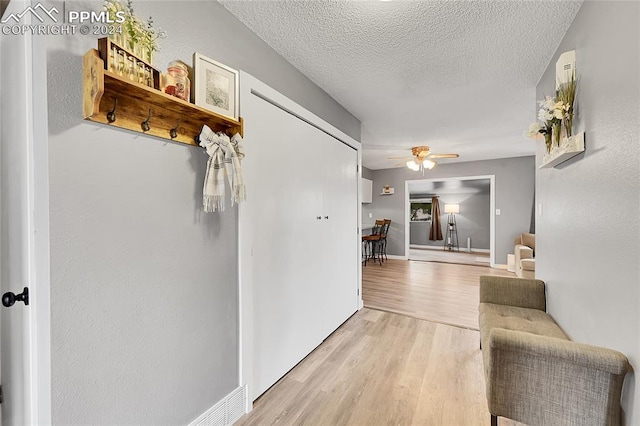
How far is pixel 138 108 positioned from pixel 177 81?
219 millimetres

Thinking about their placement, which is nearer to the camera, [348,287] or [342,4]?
[342,4]

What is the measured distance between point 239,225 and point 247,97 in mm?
789

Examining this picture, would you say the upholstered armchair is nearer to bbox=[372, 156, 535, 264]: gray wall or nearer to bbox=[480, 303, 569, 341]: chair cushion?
bbox=[372, 156, 535, 264]: gray wall

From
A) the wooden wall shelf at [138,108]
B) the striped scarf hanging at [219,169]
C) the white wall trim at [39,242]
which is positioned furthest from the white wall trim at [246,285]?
the white wall trim at [39,242]

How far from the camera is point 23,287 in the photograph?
92 cm

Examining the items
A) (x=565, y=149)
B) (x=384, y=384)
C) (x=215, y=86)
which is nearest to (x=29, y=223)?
(x=215, y=86)

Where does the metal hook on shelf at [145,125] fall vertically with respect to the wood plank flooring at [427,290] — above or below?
above

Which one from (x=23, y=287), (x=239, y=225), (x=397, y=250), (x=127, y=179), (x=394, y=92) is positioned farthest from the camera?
(x=397, y=250)

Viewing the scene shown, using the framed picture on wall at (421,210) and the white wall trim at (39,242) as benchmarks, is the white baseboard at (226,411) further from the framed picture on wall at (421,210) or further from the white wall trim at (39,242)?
the framed picture on wall at (421,210)

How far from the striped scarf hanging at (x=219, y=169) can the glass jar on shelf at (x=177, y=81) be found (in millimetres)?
174

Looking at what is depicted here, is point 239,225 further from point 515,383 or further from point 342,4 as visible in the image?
point 515,383

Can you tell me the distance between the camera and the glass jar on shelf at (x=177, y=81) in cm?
119

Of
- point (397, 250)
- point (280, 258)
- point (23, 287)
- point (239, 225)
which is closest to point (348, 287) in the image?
point (280, 258)

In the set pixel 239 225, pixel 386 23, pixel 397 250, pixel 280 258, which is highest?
pixel 386 23
